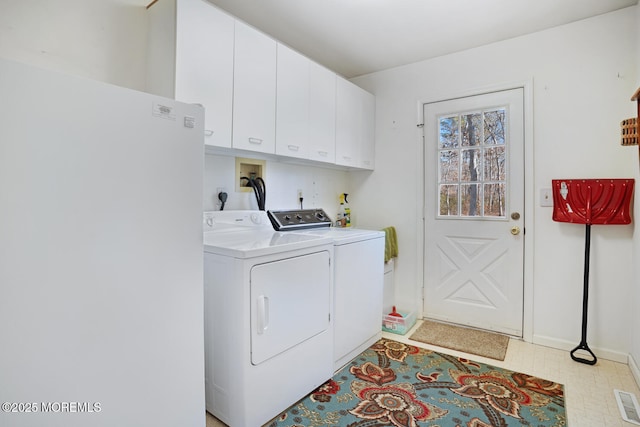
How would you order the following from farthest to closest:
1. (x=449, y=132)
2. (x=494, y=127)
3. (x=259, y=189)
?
(x=449, y=132), (x=494, y=127), (x=259, y=189)

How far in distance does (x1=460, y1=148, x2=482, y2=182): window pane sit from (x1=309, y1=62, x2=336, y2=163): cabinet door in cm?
117

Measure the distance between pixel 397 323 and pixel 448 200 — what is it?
3.91ft

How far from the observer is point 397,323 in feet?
9.34

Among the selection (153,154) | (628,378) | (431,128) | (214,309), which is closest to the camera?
(153,154)

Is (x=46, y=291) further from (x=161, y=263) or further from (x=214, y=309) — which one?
(x=214, y=309)

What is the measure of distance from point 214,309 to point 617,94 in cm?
299

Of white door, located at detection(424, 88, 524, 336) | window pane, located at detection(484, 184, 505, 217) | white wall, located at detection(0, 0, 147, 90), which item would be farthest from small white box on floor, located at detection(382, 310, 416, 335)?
white wall, located at detection(0, 0, 147, 90)

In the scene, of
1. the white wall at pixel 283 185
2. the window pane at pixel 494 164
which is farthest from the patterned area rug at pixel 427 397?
the window pane at pixel 494 164

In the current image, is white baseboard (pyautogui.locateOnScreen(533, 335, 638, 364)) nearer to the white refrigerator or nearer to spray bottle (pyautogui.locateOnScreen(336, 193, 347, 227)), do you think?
spray bottle (pyautogui.locateOnScreen(336, 193, 347, 227))

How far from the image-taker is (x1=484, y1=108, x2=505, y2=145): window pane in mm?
2768

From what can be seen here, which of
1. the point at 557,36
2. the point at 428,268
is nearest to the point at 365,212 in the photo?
the point at 428,268

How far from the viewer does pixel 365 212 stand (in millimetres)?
3502

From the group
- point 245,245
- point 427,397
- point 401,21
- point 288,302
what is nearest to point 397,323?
point 427,397

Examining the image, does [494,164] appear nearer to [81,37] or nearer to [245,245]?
[245,245]
